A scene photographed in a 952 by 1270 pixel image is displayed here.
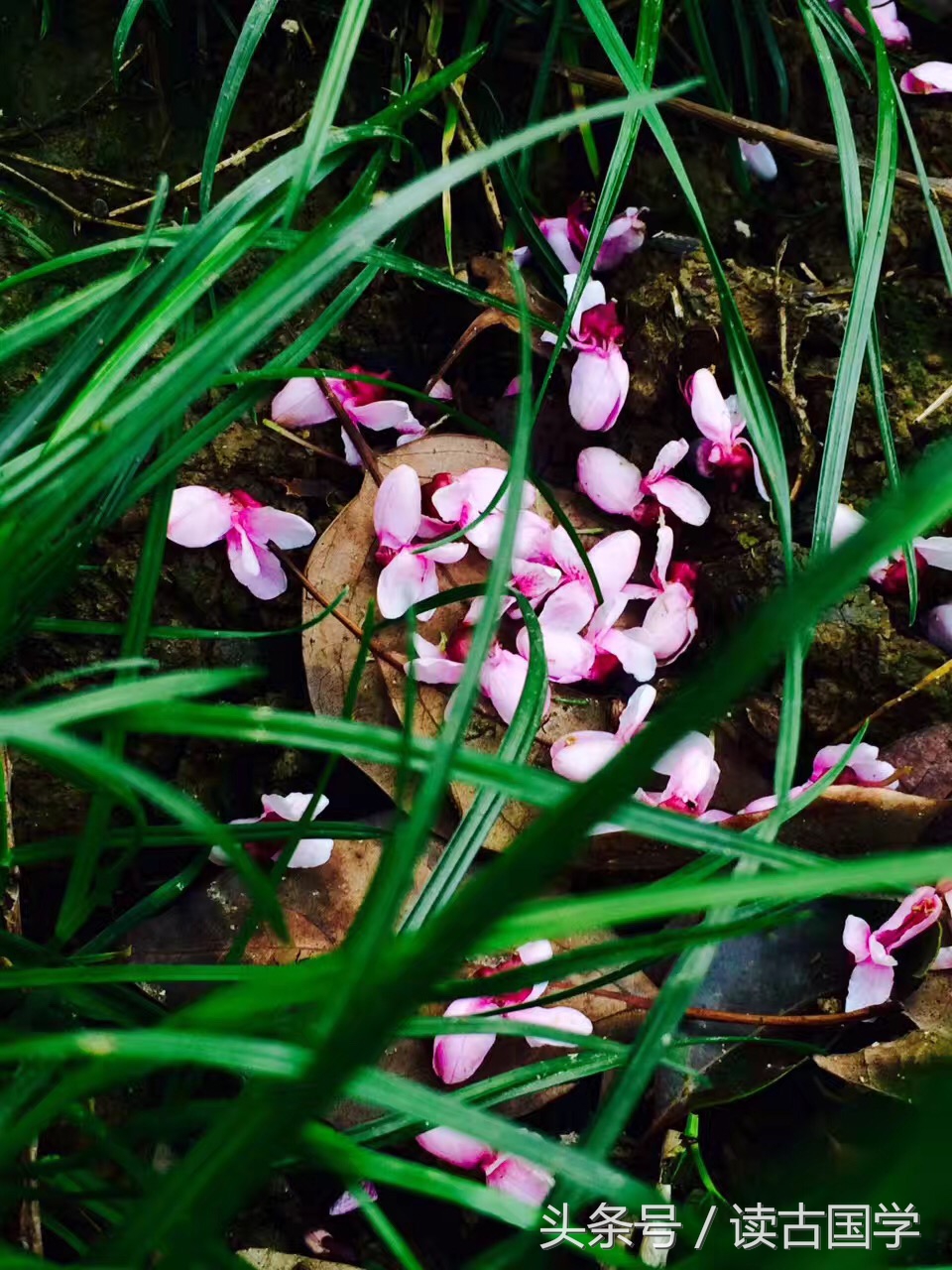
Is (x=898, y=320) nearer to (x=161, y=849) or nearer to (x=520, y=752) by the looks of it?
(x=520, y=752)

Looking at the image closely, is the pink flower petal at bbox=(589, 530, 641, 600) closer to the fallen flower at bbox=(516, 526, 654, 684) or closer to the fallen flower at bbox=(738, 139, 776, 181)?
the fallen flower at bbox=(516, 526, 654, 684)

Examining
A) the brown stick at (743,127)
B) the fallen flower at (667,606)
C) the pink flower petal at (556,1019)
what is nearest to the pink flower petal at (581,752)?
the fallen flower at (667,606)

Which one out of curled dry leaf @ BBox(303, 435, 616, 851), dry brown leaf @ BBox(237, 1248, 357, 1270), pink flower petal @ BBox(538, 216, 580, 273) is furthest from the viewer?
pink flower petal @ BBox(538, 216, 580, 273)

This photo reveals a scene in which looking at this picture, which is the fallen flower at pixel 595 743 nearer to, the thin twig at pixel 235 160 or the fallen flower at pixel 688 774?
the fallen flower at pixel 688 774

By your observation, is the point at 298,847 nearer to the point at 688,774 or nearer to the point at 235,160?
the point at 688,774

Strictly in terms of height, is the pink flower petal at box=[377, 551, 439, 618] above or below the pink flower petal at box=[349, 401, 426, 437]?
below

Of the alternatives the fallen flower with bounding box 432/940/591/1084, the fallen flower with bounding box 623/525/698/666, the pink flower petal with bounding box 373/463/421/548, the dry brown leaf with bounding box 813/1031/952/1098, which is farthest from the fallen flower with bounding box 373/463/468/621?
the dry brown leaf with bounding box 813/1031/952/1098

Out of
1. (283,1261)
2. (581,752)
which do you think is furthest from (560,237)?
(283,1261)
